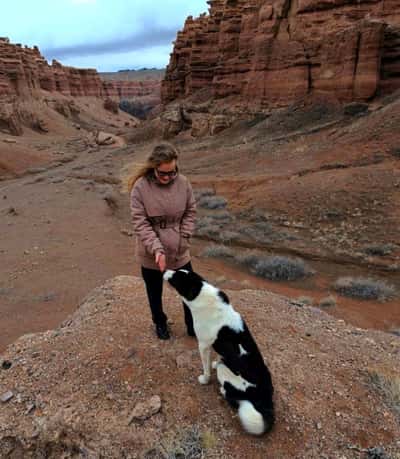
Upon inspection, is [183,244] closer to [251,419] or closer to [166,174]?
[166,174]

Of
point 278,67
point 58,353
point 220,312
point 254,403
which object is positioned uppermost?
point 278,67

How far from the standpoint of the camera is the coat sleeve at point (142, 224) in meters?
3.10

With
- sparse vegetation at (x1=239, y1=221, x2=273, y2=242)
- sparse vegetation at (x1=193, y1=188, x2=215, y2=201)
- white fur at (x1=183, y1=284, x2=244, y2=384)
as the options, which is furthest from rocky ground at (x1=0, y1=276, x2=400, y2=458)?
sparse vegetation at (x1=193, y1=188, x2=215, y2=201)

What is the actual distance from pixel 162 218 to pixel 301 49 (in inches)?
922

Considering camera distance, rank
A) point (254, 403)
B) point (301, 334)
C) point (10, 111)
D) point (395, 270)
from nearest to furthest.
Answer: point (254, 403)
point (301, 334)
point (395, 270)
point (10, 111)

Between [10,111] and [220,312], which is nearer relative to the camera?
[220,312]

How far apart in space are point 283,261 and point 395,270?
8.37ft

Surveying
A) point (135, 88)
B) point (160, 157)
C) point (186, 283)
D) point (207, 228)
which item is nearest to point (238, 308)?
point (186, 283)

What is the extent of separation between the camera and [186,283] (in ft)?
9.04

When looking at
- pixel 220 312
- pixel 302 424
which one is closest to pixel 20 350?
pixel 220 312

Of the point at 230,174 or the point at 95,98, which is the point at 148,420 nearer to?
the point at 230,174

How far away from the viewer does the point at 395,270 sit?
800 cm

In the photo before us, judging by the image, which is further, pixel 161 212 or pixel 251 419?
pixel 161 212

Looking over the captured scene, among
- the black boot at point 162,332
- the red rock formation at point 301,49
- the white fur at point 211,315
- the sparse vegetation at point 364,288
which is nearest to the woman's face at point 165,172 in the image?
the white fur at point 211,315
